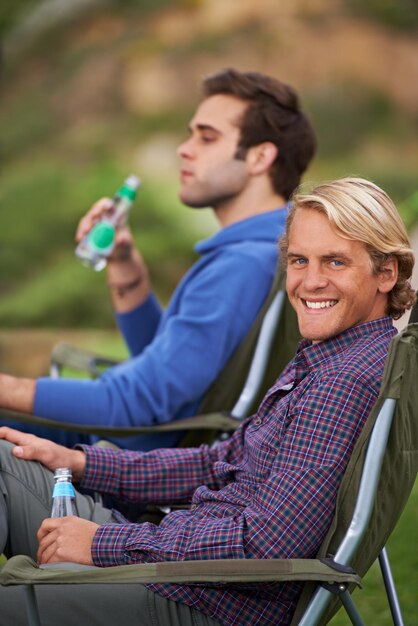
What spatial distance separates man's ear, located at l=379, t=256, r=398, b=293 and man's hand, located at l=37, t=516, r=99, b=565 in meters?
0.72

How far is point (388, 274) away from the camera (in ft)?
7.49

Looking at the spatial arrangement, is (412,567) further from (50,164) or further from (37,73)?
(37,73)

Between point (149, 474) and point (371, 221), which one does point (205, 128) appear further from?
point (371, 221)

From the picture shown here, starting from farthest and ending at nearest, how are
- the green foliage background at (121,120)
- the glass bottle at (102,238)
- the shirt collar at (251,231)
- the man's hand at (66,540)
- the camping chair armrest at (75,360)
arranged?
the green foliage background at (121,120), the camping chair armrest at (75,360), the glass bottle at (102,238), the shirt collar at (251,231), the man's hand at (66,540)

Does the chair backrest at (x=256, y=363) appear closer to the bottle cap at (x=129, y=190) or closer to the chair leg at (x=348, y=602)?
the bottle cap at (x=129, y=190)

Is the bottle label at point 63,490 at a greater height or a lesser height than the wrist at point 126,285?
lesser

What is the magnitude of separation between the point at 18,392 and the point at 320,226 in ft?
4.23

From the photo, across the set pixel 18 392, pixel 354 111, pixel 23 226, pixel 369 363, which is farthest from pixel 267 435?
pixel 354 111

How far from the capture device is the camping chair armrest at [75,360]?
4.00 metres

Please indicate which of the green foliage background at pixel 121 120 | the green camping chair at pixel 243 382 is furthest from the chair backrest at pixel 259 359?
the green foliage background at pixel 121 120

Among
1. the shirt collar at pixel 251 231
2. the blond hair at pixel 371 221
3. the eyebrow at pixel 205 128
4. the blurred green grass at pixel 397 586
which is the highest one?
the eyebrow at pixel 205 128

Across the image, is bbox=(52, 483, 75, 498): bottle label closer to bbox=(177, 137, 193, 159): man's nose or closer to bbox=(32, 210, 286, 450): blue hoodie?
bbox=(32, 210, 286, 450): blue hoodie

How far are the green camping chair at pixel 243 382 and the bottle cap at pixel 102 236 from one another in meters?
0.76

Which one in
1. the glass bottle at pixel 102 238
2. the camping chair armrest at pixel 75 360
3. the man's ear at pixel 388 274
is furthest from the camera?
the camping chair armrest at pixel 75 360
